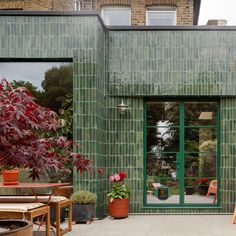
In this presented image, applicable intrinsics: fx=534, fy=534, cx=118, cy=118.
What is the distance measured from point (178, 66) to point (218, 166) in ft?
8.02

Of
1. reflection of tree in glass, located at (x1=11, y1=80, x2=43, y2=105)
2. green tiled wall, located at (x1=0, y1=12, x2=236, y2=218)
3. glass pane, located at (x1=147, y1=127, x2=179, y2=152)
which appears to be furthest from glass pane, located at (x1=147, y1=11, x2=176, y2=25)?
reflection of tree in glass, located at (x1=11, y1=80, x2=43, y2=105)

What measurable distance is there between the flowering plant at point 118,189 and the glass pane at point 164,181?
3.04 feet

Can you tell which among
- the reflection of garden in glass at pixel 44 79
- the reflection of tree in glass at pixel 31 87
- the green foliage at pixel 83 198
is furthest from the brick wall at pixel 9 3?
the green foliage at pixel 83 198

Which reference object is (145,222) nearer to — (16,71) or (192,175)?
(192,175)

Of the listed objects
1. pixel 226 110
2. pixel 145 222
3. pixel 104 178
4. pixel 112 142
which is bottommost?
pixel 145 222

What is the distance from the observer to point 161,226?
33.1 ft

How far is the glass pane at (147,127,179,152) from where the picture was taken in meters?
12.3

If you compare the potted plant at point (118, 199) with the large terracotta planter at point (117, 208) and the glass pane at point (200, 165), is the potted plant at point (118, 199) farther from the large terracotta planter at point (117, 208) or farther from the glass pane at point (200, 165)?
the glass pane at point (200, 165)

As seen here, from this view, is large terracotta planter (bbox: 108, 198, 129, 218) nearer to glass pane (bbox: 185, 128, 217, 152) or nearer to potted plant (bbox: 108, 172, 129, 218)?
potted plant (bbox: 108, 172, 129, 218)

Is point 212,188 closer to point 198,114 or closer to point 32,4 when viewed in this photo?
point 198,114

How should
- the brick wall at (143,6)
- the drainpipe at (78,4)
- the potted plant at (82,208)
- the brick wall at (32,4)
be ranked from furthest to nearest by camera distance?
the drainpipe at (78,4)
the brick wall at (143,6)
the brick wall at (32,4)
the potted plant at (82,208)

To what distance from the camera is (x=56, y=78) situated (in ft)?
37.7

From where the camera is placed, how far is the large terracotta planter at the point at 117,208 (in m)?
11.2

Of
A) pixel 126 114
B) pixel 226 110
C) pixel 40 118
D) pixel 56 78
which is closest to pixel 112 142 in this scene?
pixel 126 114
